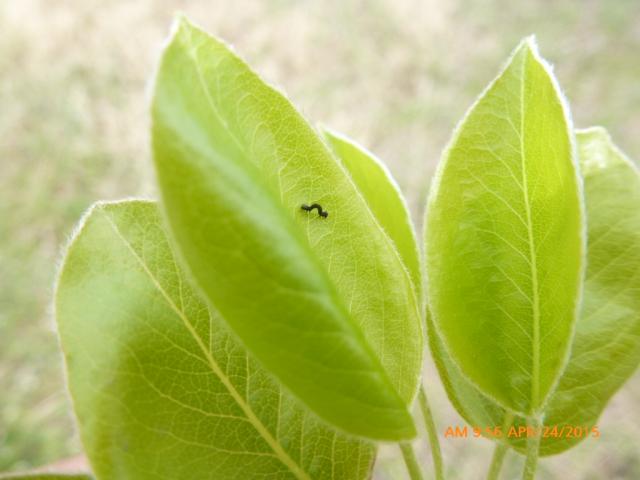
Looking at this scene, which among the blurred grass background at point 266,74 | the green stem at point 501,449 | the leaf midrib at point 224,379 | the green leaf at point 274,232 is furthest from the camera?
the blurred grass background at point 266,74

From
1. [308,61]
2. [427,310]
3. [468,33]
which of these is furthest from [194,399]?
[468,33]

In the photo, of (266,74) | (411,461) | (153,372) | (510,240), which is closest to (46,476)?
(153,372)

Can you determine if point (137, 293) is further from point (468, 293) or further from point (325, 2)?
point (325, 2)

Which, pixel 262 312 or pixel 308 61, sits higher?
pixel 308 61

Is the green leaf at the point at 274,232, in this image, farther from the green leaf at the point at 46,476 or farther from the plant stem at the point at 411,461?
the green leaf at the point at 46,476

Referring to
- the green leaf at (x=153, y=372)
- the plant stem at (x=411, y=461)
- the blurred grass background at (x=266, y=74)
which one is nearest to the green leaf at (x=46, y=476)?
the green leaf at (x=153, y=372)

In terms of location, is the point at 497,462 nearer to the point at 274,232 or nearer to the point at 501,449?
the point at 501,449
